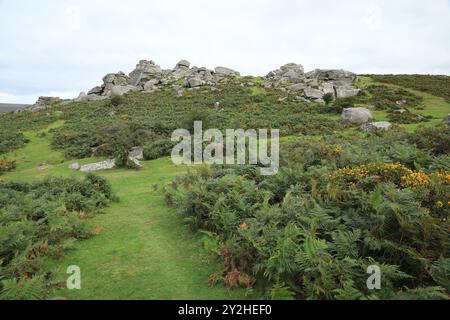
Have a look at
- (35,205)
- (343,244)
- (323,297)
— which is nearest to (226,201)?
(343,244)

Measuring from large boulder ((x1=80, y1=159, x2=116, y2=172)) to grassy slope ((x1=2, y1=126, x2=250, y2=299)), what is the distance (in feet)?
24.7

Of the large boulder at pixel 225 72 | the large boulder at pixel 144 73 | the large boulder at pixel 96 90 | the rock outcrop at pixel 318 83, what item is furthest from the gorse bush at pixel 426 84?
the large boulder at pixel 96 90

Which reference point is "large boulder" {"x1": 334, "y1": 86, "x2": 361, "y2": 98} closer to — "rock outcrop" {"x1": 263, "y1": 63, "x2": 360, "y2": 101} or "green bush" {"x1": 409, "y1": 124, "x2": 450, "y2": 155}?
"rock outcrop" {"x1": 263, "y1": 63, "x2": 360, "y2": 101}

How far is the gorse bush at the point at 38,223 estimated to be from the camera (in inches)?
252

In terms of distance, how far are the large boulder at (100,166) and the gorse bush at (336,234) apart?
11749mm

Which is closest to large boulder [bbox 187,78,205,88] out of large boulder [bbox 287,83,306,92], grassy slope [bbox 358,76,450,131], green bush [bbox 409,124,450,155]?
large boulder [bbox 287,83,306,92]

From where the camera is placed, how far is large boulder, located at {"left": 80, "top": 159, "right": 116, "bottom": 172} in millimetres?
20172

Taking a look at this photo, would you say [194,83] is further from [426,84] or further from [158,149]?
[158,149]

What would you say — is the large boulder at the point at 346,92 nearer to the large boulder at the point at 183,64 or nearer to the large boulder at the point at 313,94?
the large boulder at the point at 313,94

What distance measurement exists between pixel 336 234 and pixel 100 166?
1688 cm

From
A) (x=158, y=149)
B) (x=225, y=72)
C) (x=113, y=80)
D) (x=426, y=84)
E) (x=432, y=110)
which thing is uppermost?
(x=225, y=72)

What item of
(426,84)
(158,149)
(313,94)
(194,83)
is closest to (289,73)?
(194,83)

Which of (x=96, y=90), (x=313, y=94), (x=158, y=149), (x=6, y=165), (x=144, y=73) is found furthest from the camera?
(x=144, y=73)

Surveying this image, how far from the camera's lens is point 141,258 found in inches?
308
